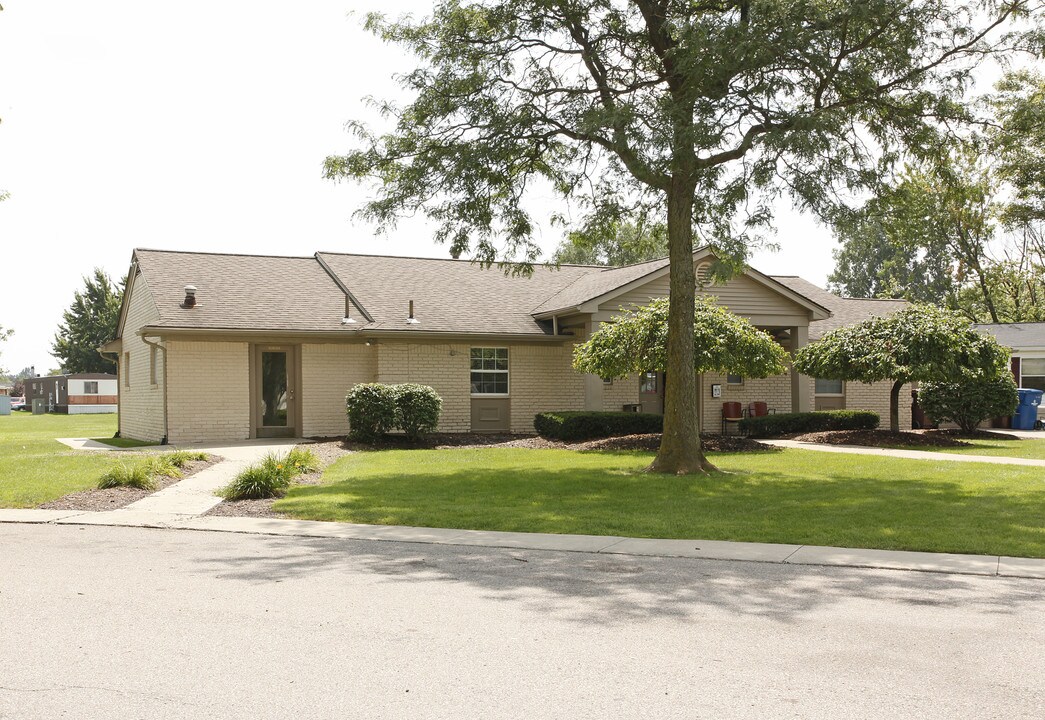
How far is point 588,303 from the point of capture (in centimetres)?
2270

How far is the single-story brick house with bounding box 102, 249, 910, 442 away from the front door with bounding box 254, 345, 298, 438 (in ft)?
0.08

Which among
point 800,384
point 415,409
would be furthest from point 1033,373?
point 415,409

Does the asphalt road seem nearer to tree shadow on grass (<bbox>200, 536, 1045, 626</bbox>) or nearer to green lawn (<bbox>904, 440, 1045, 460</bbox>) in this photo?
tree shadow on grass (<bbox>200, 536, 1045, 626</bbox>)

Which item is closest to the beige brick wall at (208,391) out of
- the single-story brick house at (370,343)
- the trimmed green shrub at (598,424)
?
the single-story brick house at (370,343)

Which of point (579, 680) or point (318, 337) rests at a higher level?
point (318, 337)

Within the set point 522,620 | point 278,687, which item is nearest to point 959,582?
point 522,620

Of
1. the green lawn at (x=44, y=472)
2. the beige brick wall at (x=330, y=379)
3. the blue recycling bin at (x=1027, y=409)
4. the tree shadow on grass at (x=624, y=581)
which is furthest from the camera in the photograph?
the blue recycling bin at (x=1027, y=409)

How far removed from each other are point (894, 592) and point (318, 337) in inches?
684

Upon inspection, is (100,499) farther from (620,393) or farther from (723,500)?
(620,393)

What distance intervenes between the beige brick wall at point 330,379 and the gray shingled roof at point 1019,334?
20.7 meters

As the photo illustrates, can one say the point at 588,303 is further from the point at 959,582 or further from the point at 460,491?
the point at 959,582

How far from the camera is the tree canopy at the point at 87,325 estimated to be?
7006 cm

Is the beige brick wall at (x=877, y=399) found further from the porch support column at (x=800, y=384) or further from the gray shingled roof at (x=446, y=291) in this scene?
the gray shingled roof at (x=446, y=291)

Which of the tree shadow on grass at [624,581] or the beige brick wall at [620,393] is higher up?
the beige brick wall at [620,393]
